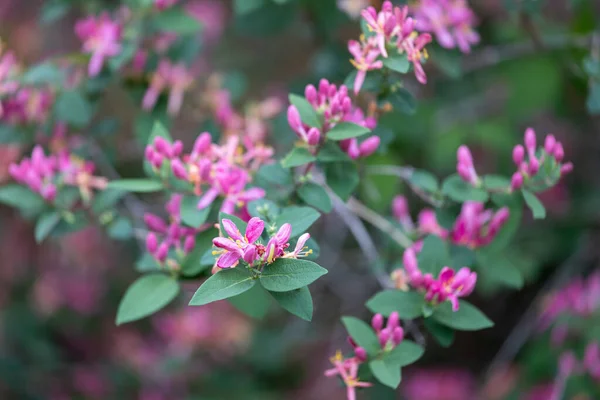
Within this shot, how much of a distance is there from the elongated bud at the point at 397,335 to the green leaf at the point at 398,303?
0.04m

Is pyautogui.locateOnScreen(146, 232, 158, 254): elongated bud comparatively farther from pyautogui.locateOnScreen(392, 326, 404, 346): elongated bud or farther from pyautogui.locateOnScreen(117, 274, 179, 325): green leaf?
pyautogui.locateOnScreen(392, 326, 404, 346): elongated bud

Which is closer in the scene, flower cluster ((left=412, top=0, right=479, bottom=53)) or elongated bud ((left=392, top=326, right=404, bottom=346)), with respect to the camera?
elongated bud ((left=392, top=326, right=404, bottom=346))

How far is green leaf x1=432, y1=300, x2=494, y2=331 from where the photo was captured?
1102 millimetres

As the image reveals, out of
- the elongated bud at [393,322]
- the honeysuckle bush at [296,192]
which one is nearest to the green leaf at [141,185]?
the honeysuckle bush at [296,192]

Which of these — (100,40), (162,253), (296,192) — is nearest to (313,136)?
(296,192)

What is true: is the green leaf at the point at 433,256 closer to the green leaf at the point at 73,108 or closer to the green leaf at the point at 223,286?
the green leaf at the point at 223,286

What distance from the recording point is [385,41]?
3.71ft

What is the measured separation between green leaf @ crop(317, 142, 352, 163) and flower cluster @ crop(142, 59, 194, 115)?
26.7 inches

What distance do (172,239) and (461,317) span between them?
0.56 m

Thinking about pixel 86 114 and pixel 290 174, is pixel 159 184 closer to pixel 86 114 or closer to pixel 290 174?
pixel 290 174

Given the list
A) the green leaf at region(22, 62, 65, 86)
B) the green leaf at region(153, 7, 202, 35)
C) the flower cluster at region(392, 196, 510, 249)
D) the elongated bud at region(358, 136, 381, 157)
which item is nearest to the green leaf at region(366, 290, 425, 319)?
the flower cluster at region(392, 196, 510, 249)

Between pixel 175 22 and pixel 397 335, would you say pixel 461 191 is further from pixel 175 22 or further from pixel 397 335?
pixel 175 22

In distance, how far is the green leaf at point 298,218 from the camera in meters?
0.99

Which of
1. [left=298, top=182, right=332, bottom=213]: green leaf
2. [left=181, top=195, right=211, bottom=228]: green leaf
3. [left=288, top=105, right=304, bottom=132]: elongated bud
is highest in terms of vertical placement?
[left=288, top=105, right=304, bottom=132]: elongated bud
